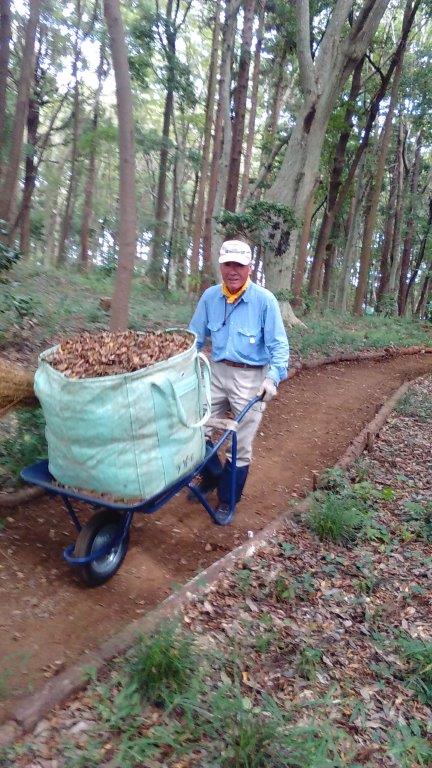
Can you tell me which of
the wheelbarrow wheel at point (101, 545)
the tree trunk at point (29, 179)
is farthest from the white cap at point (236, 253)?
the tree trunk at point (29, 179)

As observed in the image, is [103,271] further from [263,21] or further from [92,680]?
[92,680]

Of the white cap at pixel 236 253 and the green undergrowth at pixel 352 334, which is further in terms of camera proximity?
the green undergrowth at pixel 352 334


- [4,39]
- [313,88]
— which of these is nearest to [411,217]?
[313,88]

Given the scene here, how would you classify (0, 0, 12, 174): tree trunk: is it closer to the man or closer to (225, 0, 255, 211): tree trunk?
(225, 0, 255, 211): tree trunk

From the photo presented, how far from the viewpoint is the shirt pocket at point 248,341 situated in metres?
4.40

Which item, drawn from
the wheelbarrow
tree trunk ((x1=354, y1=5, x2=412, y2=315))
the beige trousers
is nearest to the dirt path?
the wheelbarrow

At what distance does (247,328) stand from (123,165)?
219cm

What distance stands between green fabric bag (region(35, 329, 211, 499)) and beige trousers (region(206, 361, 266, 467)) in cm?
116

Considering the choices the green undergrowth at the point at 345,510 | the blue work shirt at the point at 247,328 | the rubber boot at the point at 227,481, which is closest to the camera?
the blue work shirt at the point at 247,328

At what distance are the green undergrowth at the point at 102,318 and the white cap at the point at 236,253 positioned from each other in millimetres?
4072

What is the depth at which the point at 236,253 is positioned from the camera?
159 inches

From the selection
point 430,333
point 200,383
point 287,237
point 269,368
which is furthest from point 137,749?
point 430,333

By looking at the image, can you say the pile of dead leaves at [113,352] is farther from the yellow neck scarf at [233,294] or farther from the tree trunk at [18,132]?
the tree trunk at [18,132]

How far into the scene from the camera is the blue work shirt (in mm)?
4344
